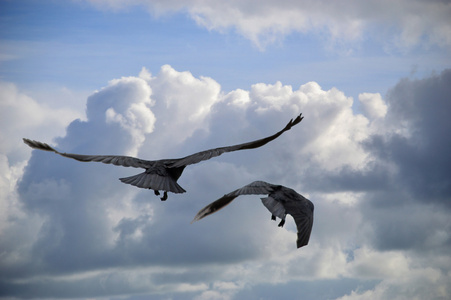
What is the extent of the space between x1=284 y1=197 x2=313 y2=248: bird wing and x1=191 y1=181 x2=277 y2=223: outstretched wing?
1809 mm

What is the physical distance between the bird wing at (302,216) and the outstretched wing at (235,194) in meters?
1.81

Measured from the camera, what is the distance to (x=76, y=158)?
1801 inches

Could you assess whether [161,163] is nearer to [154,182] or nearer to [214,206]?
[154,182]

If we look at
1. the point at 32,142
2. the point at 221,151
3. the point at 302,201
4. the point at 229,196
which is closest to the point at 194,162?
the point at 221,151

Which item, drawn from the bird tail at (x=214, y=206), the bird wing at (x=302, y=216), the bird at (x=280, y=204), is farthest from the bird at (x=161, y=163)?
the bird wing at (x=302, y=216)

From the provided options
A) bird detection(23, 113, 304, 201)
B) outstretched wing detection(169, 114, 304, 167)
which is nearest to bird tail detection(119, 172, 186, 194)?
bird detection(23, 113, 304, 201)

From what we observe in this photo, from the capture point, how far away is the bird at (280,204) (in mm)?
38062

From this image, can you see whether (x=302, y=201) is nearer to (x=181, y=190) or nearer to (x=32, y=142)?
(x=181, y=190)

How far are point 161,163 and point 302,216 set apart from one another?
1079 centimetres

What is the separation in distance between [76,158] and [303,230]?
16.7 meters

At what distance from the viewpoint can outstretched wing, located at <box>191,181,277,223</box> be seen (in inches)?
1586

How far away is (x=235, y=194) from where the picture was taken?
132 ft

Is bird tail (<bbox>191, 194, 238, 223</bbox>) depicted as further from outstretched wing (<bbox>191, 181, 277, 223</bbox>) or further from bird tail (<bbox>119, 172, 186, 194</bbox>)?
bird tail (<bbox>119, 172, 186, 194</bbox>)

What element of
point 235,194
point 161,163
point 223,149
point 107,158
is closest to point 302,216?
point 235,194
